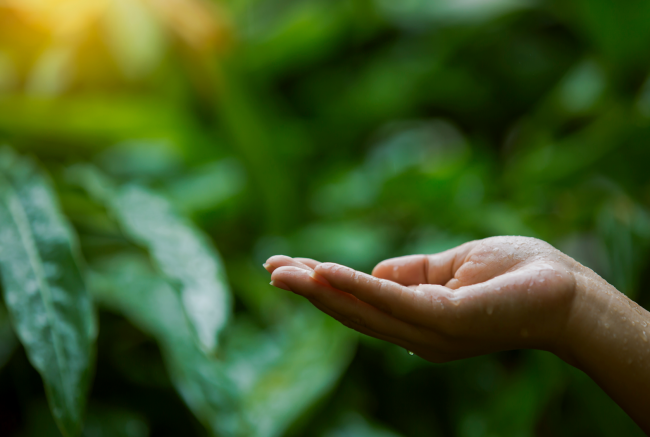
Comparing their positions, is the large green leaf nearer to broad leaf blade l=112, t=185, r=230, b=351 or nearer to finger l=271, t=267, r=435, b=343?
broad leaf blade l=112, t=185, r=230, b=351

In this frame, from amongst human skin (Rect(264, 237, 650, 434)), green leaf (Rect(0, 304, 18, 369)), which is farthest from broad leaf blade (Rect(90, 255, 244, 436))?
human skin (Rect(264, 237, 650, 434))

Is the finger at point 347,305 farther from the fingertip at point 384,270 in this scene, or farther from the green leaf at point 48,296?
the green leaf at point 48,296

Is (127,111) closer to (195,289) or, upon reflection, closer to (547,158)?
(195,289)

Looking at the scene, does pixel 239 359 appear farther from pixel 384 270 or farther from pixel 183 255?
pixel 384 270

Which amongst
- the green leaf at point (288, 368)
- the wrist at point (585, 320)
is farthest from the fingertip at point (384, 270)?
the green leaf at point (288, 368)

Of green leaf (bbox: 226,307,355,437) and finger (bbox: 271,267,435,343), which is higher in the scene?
finger (bbox: 271,267,435,343)

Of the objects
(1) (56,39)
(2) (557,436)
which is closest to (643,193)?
(2) (557,436)
